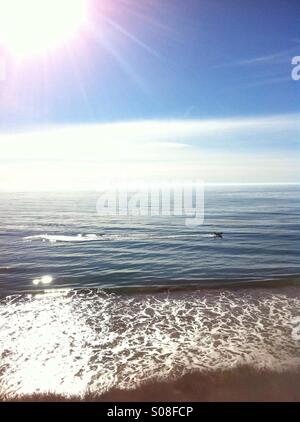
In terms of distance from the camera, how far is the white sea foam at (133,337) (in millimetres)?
9477

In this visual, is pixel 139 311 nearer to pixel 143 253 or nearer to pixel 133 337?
pixel 133 337

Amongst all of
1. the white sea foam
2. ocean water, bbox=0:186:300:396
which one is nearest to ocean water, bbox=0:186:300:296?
ocean water, bbox=0:186:300:396

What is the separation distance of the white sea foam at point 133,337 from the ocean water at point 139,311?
4 cm

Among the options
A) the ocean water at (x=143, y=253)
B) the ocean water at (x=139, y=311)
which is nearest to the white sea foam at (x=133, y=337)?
the ocean water at (x=139, y=311)

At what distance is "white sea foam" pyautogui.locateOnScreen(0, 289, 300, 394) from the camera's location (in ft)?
31.1

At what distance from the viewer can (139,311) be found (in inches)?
569

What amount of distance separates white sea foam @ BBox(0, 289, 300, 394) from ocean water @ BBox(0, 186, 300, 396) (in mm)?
37

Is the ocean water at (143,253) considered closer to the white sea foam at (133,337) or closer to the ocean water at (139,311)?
the ocean water at (139,311)

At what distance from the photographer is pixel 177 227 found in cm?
4166

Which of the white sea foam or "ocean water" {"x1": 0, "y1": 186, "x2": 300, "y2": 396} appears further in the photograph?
"ocean water" {"x1": 0, "y1": 186, "x2": 300, "y2": 396}

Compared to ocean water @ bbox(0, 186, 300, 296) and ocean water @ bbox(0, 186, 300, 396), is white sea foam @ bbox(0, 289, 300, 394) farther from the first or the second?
ocean water @ bbox(0, 186, 300, 296)

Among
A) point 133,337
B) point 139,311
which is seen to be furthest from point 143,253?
point 133,337

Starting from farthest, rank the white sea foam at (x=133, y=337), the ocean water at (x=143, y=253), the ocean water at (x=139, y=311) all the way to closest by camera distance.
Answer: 1. the ocean water at (x=143, y=253)
2. the ocean water at (x=139, y=311)
3. the white sea foam at (x=133, y=337)
